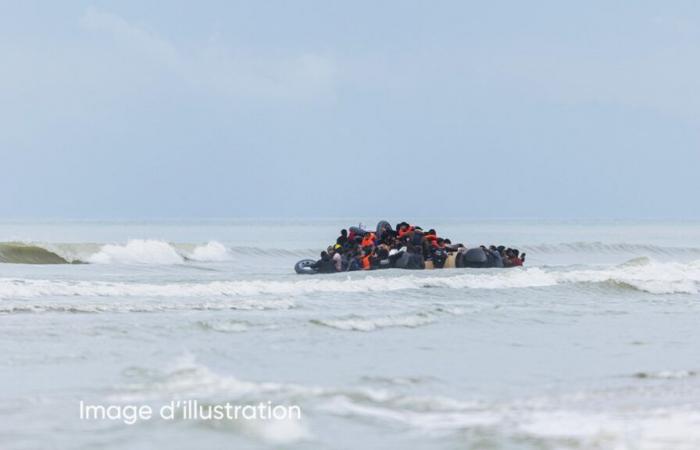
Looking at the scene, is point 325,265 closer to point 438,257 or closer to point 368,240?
point 368,240

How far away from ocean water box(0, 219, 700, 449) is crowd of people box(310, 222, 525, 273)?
4.92m

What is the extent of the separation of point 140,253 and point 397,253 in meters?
19.8

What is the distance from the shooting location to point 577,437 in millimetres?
8352

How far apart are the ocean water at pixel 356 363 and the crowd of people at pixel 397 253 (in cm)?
492

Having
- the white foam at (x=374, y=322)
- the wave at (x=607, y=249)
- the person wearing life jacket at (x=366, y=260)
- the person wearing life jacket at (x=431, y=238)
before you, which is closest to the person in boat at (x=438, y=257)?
the person wearing life jacket at (x=431, y=238)

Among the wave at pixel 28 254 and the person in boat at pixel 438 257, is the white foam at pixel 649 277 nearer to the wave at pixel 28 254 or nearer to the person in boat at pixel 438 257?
the person in boat at pixel 438 257

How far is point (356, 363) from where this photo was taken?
39.5ft

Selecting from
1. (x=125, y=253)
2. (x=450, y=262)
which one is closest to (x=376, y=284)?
(x=450, y=262)

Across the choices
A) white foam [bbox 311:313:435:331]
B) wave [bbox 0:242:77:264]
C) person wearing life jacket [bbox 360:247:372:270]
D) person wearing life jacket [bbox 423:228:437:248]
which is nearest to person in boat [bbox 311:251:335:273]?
person wearing life jacket [bbox 360:247:372:270]

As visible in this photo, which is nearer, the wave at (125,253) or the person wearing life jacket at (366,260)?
the person wearing life jacket at (366,260)

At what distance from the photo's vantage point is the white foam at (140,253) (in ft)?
142

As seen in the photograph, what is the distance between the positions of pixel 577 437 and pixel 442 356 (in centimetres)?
445

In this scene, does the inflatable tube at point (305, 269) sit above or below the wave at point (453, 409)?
above

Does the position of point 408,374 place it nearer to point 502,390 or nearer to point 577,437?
point 502,390
